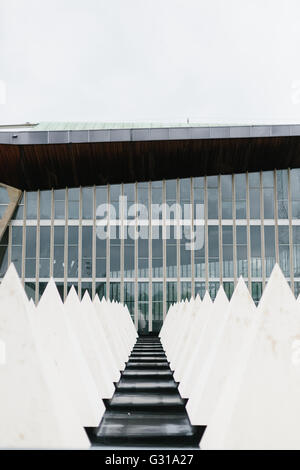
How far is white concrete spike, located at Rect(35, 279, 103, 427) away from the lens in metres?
10.1

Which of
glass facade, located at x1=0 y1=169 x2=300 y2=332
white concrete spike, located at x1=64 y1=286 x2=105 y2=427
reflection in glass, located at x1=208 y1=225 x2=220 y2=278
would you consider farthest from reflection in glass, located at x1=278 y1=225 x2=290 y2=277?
white concrete spike, located at x1=64 y1=286 x2=105 y2=427

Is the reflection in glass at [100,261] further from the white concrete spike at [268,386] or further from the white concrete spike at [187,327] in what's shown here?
the white concrete spike at [268,386]

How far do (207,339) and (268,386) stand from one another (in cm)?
535

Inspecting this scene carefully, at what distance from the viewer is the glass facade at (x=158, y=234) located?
37188 mm

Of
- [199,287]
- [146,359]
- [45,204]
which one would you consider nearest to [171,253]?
[199,287]

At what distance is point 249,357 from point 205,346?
16.8ft

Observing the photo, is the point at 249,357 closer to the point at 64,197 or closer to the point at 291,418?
the point at 291,418

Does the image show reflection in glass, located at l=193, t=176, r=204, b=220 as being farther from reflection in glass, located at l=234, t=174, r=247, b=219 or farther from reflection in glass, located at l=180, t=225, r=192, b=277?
reflection in glass, located at l=234, t=174, r=247, b=219

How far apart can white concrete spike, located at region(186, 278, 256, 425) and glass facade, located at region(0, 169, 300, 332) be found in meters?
27.5

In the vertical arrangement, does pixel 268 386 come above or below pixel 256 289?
below

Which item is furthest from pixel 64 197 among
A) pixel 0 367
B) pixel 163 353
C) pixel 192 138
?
pixel 0 367

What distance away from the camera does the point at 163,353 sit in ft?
79.8

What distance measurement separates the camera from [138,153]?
3475 cm

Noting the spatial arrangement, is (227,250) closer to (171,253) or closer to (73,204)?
(171,253)
